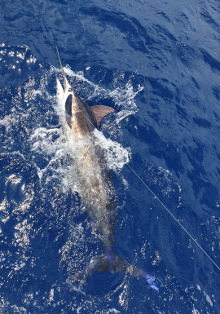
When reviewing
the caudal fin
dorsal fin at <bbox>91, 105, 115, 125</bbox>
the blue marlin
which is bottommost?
the caudal fin

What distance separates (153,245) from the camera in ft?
23.5

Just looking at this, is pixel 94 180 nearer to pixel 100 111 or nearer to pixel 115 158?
pixel 115 158

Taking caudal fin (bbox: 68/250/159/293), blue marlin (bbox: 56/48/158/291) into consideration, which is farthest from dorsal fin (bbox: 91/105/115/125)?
caudal fin (bbox: 68/250/159/293)

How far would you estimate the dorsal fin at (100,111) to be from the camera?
9.78 m

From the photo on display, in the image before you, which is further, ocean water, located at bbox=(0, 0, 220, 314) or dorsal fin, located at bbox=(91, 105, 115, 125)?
dorsal fin, located at bbox=(91, 105, 115, 125)

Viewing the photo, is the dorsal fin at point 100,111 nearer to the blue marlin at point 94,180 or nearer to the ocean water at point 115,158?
the blue marlin at point 94,180

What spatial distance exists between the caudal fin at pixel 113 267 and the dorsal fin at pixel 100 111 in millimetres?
5461

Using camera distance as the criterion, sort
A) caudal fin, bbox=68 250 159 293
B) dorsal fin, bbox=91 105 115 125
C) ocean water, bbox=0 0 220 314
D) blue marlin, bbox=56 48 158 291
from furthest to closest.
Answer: dorsal fin, bbox=91 105 115 125, blue marlin, bbox=56 48 158 291, caudal fin, bbox=68 250 159 293, ocean water, bbox=0 0 220 314

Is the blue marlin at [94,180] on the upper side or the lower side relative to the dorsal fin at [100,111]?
lower

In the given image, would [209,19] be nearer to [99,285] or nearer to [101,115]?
[101,115]

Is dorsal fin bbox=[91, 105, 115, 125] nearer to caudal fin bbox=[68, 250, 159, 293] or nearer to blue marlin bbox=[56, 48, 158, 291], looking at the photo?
blue marlin bbox=[56, 48, 158, 291]

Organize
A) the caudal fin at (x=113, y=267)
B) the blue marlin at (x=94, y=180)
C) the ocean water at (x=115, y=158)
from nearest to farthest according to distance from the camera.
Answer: the ocean water at (x=115, y=158)
the caudal fin at (x=113, y=267)
the blue marlin at (x=94, y=180)

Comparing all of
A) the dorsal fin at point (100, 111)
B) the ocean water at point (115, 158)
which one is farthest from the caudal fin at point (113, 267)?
the dorsal fin at point (100, 111)

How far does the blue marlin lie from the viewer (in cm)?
657
